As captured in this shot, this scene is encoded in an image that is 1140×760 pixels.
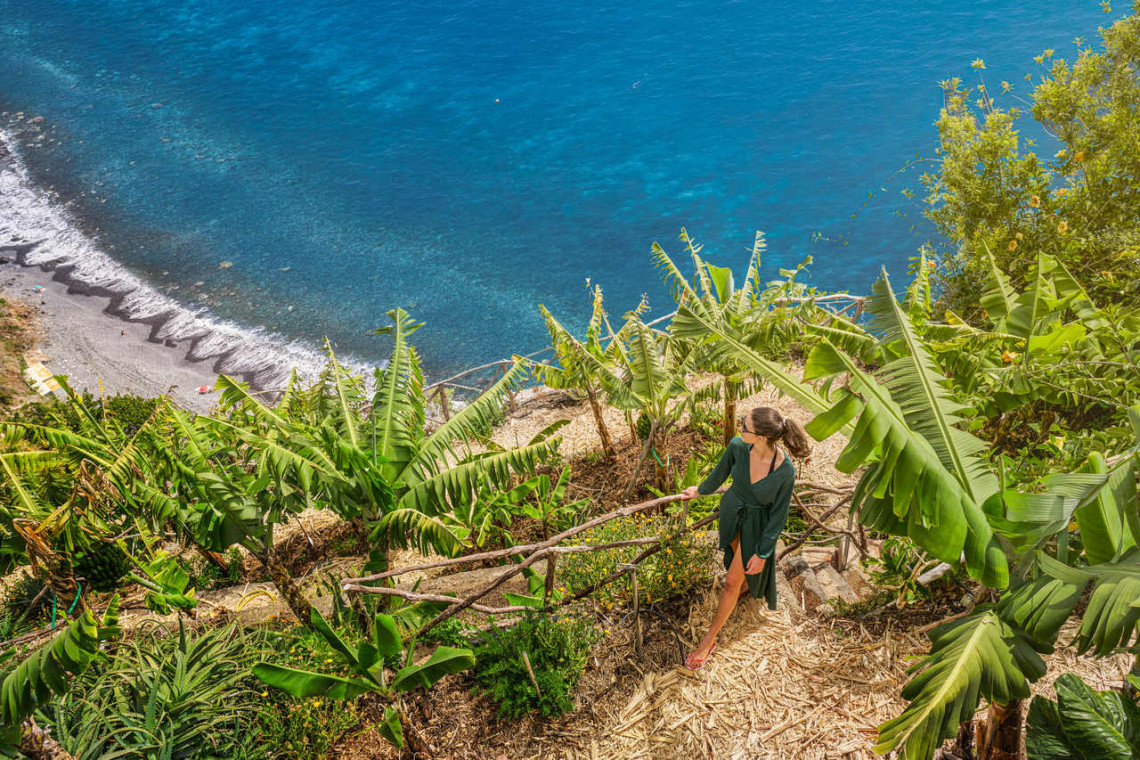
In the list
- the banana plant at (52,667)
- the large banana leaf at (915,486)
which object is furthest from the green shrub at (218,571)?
the large banana leaf at (915,486)

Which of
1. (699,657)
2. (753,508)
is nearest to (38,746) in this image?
(699,657)

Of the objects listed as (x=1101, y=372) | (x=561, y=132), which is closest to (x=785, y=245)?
(x=561, y=132)

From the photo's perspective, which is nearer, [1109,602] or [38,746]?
[1109,602]

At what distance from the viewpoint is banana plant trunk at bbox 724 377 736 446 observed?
10227 millimetres

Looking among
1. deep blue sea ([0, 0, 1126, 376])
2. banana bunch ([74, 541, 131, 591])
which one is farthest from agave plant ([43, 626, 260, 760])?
deep blue sea ([0, 0, 1126, 376])

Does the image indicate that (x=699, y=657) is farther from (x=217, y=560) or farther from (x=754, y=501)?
(x=217, y=560)

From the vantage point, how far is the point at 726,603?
18.1 feet

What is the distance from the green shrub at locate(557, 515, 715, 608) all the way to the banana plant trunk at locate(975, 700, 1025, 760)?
7.31 ft

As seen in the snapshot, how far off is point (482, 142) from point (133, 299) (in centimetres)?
1360

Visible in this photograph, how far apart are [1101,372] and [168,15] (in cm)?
4616

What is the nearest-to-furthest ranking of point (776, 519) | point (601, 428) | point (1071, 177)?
point (776, 519), point (601, 428), point (1071, 177)

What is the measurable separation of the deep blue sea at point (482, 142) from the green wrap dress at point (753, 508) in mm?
15073

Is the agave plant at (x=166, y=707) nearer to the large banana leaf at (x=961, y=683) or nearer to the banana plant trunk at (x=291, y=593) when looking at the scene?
the banana plant trunk at (x=291, y=593)

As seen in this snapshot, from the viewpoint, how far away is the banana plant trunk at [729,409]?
10.2 m
